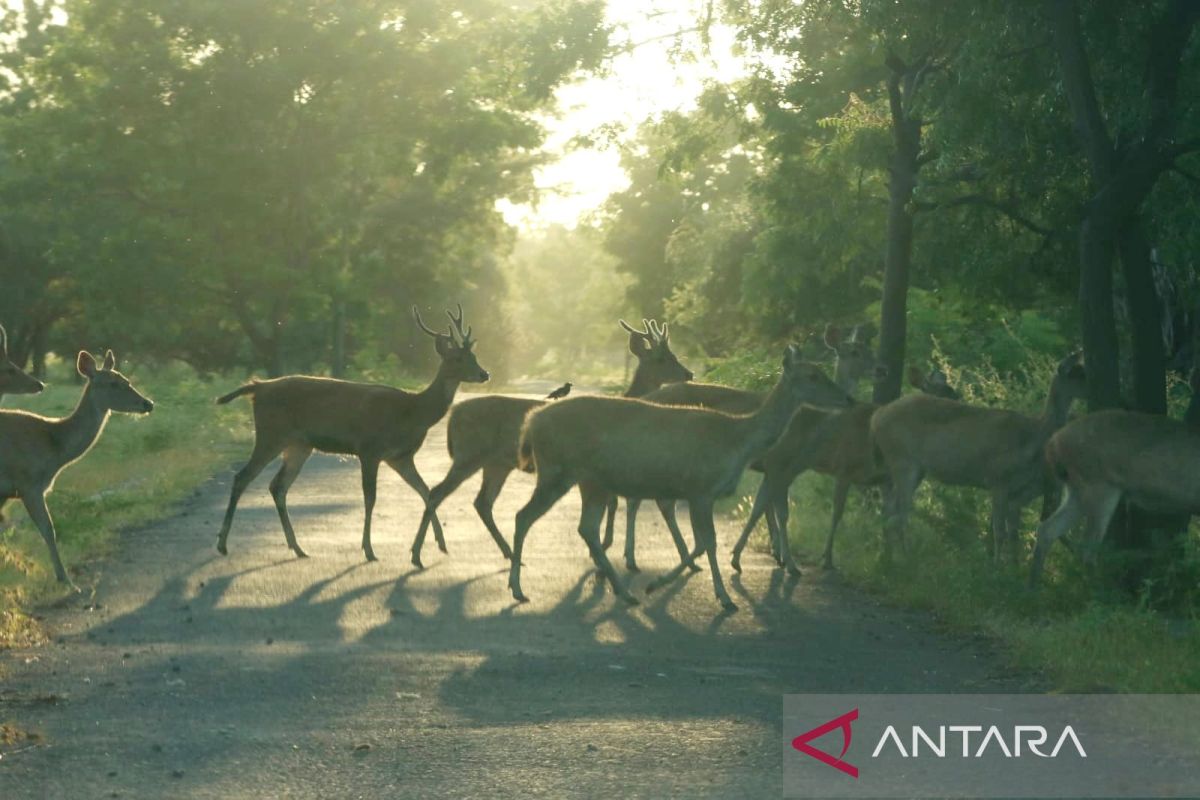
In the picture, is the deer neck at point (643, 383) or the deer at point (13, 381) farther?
the deer neck at point (643, 383)

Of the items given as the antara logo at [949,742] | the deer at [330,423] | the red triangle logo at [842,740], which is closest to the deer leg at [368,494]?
the deer at [330,423]

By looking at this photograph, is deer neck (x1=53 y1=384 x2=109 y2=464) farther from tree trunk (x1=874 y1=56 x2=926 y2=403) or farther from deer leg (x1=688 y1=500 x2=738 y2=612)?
tree trunk (x1=874 y1=56 x2=926 y2=403)

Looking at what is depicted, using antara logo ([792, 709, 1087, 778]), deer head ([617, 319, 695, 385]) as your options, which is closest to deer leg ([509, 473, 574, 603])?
antara logo ([792, 709, 1087, 778])

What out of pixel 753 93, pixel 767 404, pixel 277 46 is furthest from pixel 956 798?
pixel 277 46

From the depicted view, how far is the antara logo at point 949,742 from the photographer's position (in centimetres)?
830

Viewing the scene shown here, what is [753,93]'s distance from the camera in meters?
23.7

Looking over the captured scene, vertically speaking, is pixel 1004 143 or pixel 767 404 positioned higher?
pixel 1004 143

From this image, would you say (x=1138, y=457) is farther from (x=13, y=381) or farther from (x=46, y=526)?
(x=13, y=381)

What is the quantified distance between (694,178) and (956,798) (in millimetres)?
55614

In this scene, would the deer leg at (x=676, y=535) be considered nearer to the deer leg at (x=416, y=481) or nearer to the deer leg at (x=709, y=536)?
the deer leg at (x=709, y=536)

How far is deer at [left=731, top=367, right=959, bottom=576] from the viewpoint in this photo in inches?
627

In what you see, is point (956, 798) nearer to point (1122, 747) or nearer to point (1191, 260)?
point (1122, 747)

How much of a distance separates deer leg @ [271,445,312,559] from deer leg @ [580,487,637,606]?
3.39 m

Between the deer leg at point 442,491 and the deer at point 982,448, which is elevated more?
the deer at point 982,448
